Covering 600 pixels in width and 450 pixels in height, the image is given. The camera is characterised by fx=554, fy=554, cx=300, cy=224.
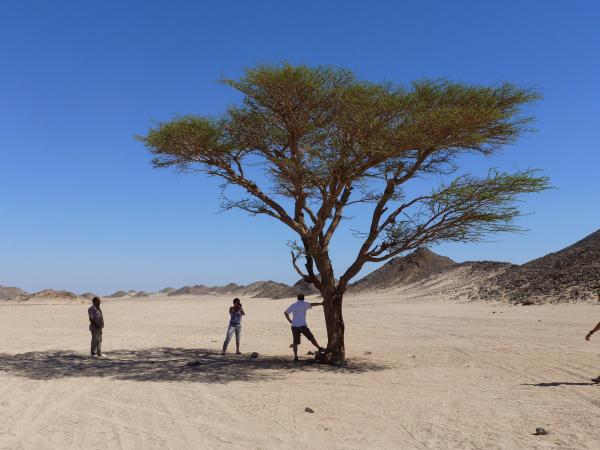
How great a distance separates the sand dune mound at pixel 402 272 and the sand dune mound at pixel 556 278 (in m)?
16.5

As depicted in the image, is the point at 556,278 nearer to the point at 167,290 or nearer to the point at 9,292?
the point at 9,292

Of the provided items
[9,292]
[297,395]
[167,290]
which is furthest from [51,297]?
[167,290]

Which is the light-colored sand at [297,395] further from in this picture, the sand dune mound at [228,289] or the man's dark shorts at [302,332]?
the sand dune mound at [228,289]

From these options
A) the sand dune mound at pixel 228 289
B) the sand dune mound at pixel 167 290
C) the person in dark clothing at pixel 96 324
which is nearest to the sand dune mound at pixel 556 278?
the person in dark clothing at pixel 96 324

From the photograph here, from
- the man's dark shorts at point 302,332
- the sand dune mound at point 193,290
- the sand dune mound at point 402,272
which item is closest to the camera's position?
the man's dark shorts at point 302,332

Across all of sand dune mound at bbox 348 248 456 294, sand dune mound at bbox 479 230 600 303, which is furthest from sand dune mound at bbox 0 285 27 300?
sand dune mound at bbox 479 230 600 303

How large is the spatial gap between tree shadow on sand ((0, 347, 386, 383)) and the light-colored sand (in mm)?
45

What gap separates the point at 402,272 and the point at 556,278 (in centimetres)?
2843

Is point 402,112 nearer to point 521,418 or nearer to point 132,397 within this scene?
point 521,418

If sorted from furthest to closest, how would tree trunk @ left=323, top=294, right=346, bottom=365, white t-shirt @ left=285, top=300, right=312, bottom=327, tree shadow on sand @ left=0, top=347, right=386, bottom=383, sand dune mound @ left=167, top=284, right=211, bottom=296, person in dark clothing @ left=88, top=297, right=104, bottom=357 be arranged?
sand dune mound @ left=167, top=284, right=211, bottom=296 < person in dark clothing @ left=88, top=297, right=104, bottom=357 < tree trunk @ left=323, top=294, right=346, bottom=365 < white t-shirt @ left=285, top=300, right=312, bottom=327 < tree shadow on sand @ left=0, top=347, right=386, bottom=383

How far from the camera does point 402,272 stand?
219 feet

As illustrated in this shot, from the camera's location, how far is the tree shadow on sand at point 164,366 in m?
12.2

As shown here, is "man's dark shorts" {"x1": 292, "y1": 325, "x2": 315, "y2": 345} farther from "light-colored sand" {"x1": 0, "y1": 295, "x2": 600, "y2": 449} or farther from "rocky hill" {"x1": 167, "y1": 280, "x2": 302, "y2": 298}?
"rocky hill" {"x1": 167, "y1": 280, "x2": 302, "y2": 298}

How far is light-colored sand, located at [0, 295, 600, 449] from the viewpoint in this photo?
23.6 ft
